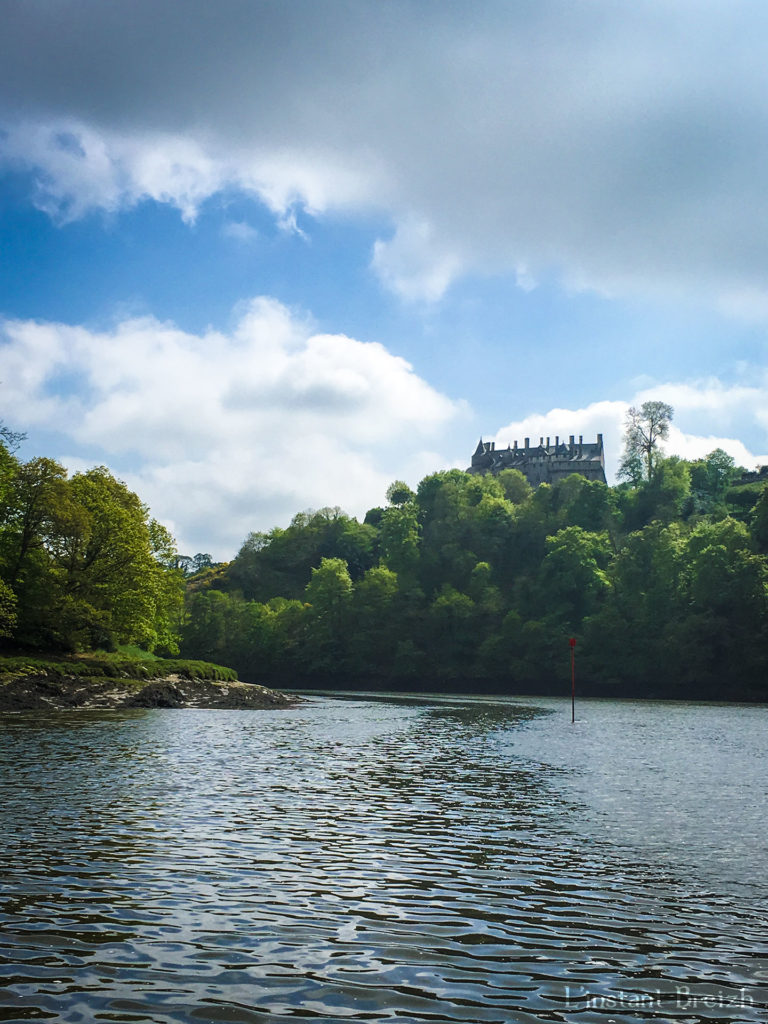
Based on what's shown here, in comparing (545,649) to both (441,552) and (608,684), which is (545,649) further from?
(441,552)

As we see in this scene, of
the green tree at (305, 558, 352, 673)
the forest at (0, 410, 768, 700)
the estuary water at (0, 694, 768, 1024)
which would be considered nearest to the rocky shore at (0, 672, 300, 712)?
the forest at (0, 410, 768, 700)

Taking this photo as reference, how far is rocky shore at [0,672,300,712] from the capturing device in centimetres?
5238

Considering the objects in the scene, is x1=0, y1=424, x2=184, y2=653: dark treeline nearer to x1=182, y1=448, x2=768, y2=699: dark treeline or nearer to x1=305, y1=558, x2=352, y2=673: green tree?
x1=182, y1=448, x2=768, y2=699: dark treeline

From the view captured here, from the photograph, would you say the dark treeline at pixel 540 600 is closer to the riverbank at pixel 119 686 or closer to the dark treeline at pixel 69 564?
the riverbank at pixel 119 686

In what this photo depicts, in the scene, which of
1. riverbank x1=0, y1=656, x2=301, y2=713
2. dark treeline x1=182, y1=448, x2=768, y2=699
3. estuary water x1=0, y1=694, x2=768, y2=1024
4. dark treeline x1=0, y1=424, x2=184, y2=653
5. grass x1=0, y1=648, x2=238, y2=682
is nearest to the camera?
estuary water x1=0, y1=694, x2=768, y2=1024

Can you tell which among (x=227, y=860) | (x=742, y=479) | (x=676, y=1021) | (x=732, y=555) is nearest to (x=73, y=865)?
(x=227, y=860)

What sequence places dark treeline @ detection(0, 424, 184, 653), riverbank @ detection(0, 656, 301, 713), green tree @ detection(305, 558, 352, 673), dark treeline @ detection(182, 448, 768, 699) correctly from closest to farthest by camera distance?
1. riverbank @ detection(0, 656, 301, 713)
2. dark treeline @ detection(0, 424, 184, 653)
3. dark treeline @ detection(182, 448, 768, 699)
4. green tree @ detection(305, 558, 352, 673)

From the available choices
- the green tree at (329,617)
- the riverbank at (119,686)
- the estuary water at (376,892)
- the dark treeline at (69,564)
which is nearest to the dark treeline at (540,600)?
the green tree at (329,617)

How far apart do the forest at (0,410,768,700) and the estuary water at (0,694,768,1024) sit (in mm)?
39851

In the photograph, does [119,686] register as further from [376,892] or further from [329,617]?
[329,617]

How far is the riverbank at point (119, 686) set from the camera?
53.2 m

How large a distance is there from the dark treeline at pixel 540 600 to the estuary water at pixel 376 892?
265ft

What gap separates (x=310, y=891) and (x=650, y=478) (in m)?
156

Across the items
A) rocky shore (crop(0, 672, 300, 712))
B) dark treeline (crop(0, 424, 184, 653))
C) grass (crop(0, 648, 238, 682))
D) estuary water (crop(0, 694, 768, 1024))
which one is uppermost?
dark treeline (crop(0, 424, 184, 653))
